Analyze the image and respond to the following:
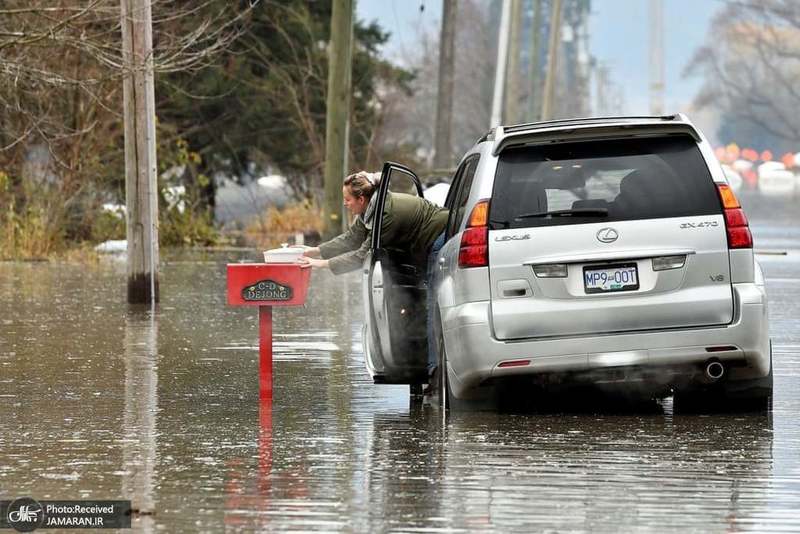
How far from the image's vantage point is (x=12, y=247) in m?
30.1

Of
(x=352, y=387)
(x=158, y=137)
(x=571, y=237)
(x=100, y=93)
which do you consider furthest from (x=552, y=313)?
(x=158, y=137)

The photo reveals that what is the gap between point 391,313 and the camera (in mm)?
11961

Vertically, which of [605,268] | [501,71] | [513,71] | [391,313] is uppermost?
[513,71]

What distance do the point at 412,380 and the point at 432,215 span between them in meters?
1.07

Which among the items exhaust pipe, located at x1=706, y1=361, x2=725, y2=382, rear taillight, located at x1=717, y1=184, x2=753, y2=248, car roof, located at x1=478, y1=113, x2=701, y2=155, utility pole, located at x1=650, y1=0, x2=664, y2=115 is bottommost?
exhaust pipe, located at x1=706, y1=361, x2=725, y2=382

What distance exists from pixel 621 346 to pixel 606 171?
1055 millimetres

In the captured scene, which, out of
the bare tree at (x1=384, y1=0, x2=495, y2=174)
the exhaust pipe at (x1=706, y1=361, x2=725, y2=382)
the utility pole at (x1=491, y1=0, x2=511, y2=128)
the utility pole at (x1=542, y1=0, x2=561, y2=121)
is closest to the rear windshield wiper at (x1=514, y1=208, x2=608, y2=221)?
the exhaust pipe at (x1=706, y1=361, x2=725, y2=382)

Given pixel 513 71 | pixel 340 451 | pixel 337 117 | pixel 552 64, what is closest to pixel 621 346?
pixel 340 451

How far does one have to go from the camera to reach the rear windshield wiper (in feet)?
36.0

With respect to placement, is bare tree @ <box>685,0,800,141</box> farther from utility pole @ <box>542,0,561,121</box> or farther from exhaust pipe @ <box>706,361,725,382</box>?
exhaust pipe @ <box>706,361,725,382</box>

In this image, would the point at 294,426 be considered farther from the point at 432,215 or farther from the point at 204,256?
the point at 204,256

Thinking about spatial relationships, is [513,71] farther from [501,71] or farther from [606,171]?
Result: [606,171]

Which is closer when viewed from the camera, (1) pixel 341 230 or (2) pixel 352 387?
(2) pixel 352 387

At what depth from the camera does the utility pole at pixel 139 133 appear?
19.5 m
